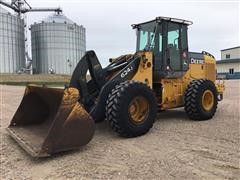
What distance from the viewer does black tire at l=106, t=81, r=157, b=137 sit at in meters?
6.16

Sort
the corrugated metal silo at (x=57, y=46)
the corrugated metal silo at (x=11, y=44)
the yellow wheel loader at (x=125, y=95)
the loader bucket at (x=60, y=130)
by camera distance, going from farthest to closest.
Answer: the corrugated metal silo at (x=57, y=46), the corrugated metal silo at (x=11, y=44), the yellow wheel loader at (x=125, y=95), the loader bucket at (x=60, y=130)

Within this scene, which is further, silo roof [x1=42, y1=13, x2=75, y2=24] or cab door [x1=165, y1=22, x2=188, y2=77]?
silo roof [x1=42, y1=13, x2=75, y2=24]

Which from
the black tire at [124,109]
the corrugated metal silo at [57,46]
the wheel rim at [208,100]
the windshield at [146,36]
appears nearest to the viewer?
the black tire at [124,109]

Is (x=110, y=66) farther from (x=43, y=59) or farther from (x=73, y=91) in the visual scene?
(x=43, y=59)

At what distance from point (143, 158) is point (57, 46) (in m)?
30.4

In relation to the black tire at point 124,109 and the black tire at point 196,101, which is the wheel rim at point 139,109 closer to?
the black tire at point 124,109

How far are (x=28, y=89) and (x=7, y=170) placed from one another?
2551 millimetres

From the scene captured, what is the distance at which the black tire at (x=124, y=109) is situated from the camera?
6160 mm

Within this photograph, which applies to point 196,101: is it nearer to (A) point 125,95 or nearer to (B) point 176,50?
(B) point 176,50

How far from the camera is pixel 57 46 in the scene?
Answer: 34438 mm

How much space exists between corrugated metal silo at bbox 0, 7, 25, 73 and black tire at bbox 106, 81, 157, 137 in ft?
94.7

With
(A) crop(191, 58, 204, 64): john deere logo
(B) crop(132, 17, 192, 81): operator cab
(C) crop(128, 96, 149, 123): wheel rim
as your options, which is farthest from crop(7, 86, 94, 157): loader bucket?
(A) crop(191, 58, 204, 64): john deere logo

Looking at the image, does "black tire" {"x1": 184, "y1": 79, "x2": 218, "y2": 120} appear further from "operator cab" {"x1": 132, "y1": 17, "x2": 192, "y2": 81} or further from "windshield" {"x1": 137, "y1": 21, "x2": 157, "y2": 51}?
"windshield" {"x1": 137, "y1": 21, "x2": 157, "y2": 51}

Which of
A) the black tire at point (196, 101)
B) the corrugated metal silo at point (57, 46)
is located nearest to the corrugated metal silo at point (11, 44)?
the corrugated metal silo at point (57, 46)
